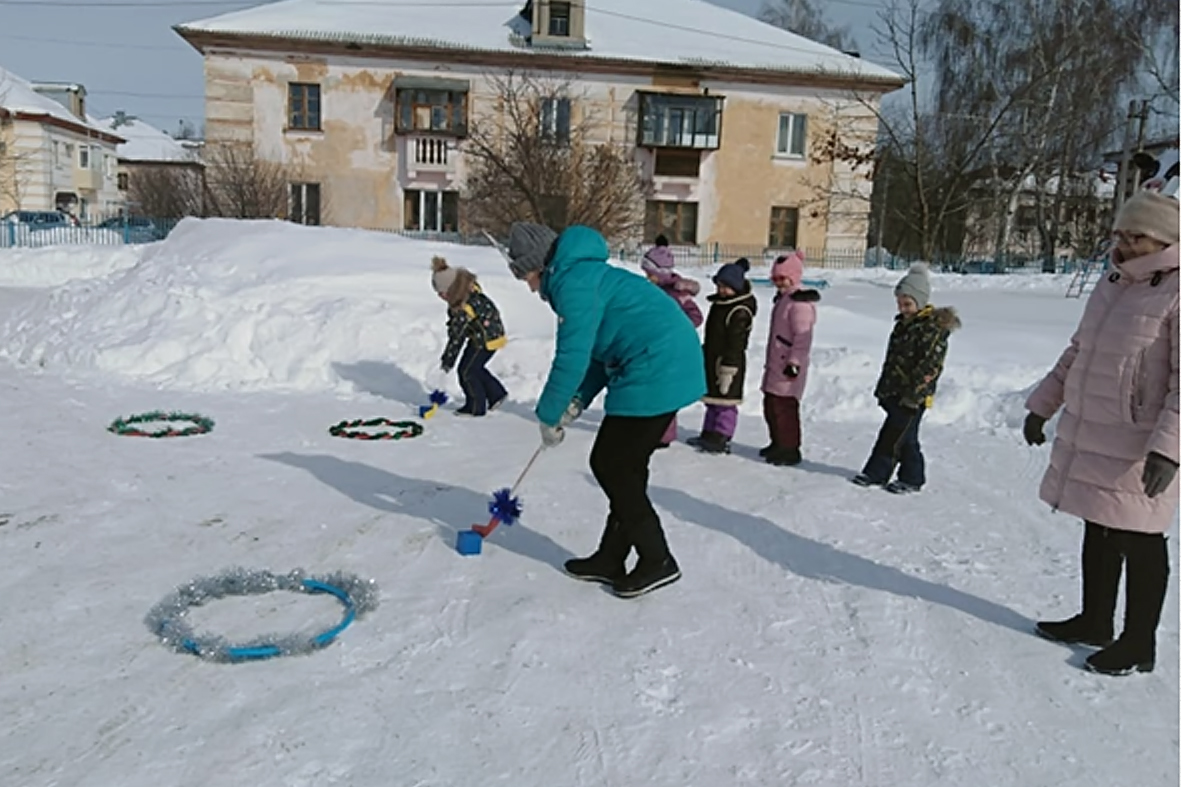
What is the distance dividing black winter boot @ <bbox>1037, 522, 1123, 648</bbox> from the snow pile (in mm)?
21291

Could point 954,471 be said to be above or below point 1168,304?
below

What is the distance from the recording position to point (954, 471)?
6.75m

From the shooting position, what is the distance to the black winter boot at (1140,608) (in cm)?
356

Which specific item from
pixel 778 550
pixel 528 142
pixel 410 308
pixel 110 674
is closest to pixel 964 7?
pixel 528 142

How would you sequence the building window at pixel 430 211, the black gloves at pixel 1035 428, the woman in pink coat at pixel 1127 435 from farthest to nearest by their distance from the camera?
the building window at pixel 430 211
the black gloves at pixel 1035 428
the woman in pink coat at pixel 1127 435

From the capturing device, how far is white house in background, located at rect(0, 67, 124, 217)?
4522 cm

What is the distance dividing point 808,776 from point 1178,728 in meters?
1.44

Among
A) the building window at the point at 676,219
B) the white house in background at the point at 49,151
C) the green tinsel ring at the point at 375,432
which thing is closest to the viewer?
the green tinsel ring at the point at 375,432

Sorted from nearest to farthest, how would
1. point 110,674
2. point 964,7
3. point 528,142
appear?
point 110,674 → point 528,142 → point 964,7

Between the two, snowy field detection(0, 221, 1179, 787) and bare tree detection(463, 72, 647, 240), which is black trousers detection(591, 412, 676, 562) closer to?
snowy field detection(0, 221, 1179, 787)

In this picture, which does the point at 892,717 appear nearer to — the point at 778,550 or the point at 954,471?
the point at 778,550

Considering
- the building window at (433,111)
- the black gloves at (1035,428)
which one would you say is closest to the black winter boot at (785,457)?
the black gloves at (1035,428)

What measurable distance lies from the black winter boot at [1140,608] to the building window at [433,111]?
3165 centimetres

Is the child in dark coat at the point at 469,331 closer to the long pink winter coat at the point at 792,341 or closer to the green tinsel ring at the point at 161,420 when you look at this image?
the green tinsel ring at the point at 161,420
